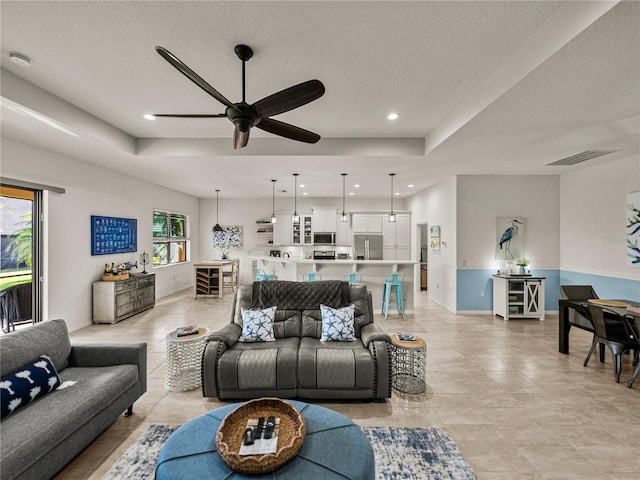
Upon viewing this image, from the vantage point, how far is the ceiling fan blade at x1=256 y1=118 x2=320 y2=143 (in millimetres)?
2427

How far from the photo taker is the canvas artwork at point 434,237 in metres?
6.87

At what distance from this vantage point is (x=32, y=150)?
4.10 m

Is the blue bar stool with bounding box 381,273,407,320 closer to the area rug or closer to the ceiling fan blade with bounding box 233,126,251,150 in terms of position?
the area rug

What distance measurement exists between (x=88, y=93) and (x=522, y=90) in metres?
4.21

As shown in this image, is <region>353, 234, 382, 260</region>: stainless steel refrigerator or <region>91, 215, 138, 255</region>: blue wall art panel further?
<region>353, 234, 382, 260</region>: stainless steel refrigerator

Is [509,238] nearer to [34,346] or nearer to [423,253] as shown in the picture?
[423,253]

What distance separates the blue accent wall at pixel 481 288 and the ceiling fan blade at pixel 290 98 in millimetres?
5100

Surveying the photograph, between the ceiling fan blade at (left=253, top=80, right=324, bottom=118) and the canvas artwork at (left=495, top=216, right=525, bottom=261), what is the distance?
5.34 metres

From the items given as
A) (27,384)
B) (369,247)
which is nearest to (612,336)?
(27,384)

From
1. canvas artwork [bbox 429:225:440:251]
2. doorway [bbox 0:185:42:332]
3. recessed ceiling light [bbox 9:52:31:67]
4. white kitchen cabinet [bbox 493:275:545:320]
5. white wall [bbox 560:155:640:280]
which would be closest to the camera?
recessed ceiling light [bbox 9:52:31:67]

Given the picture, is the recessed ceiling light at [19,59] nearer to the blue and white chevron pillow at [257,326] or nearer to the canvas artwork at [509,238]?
the blue and white chevron pillow at [257,326]

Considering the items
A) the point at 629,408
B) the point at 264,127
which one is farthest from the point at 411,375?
the point at 264,127

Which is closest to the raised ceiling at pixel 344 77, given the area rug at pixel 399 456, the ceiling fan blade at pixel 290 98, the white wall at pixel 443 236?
the ceiling fan blade at pixel 290 98

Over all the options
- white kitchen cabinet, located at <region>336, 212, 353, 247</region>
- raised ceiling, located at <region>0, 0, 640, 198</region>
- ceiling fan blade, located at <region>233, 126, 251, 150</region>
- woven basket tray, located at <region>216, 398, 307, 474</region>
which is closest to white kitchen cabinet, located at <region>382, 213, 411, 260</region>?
white kitchen cabinet, located at <region>336, 212, 353, 247</region>
